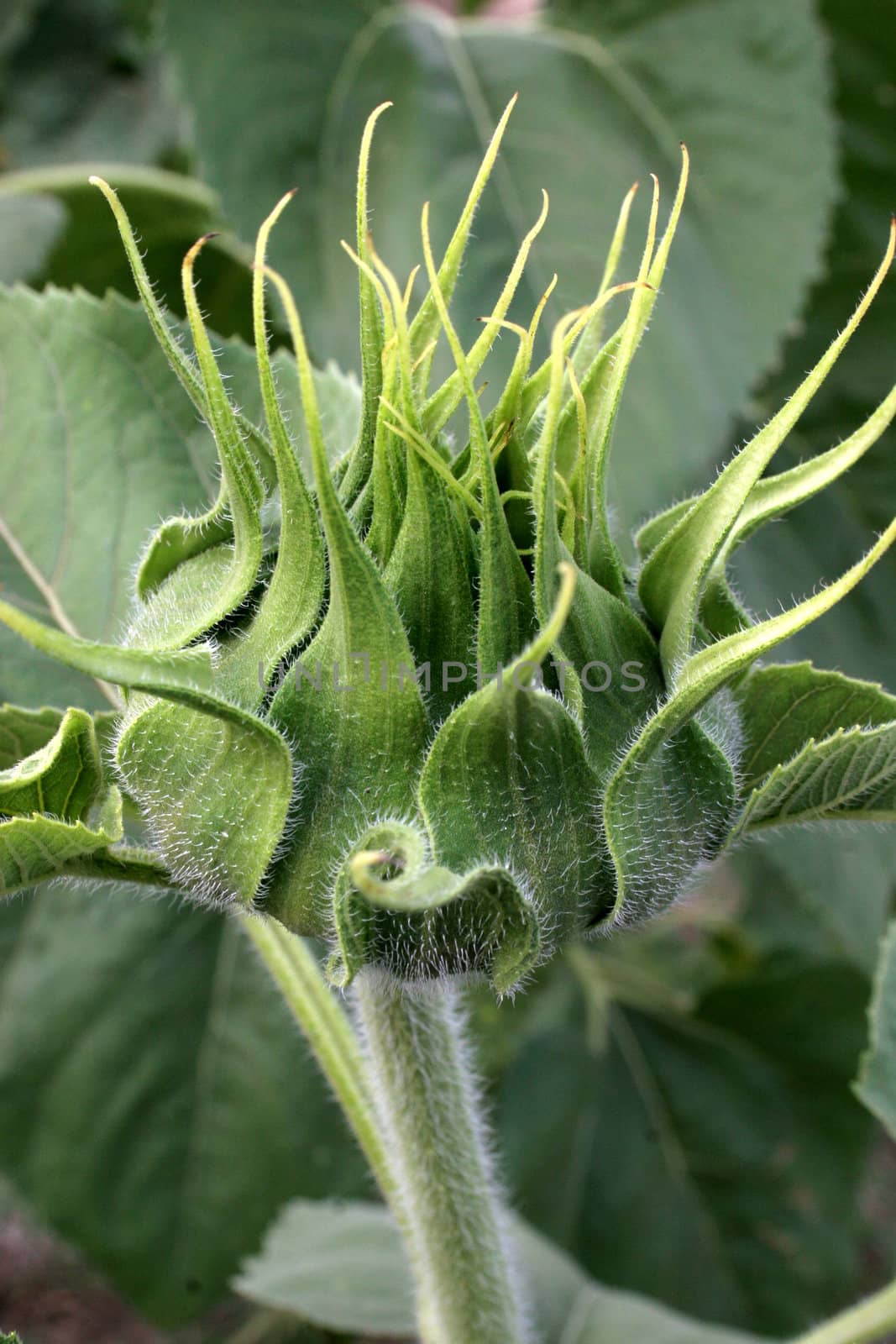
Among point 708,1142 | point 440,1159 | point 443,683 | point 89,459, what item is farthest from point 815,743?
point 708,1142

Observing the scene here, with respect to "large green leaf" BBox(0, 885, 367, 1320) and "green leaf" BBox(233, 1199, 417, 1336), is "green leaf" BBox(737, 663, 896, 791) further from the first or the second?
"large green leaf" BBox(0, 885, 367, 1320)

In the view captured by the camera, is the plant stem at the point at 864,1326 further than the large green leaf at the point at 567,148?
No

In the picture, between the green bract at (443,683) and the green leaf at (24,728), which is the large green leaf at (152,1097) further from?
the green bract at (443,683)

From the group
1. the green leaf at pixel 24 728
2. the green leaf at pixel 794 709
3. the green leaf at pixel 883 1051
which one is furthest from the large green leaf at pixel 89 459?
the green leaf at pixel 883 1051

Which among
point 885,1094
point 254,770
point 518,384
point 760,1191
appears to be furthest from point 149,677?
point 760,1191

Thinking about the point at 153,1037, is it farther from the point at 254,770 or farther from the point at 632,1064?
the point at 254,770

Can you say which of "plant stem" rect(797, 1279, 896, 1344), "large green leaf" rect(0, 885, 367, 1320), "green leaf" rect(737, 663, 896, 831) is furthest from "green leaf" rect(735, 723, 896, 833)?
"large green leaf" rect(0, 885, 367, 1320)
